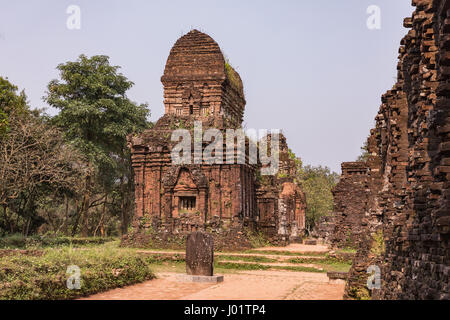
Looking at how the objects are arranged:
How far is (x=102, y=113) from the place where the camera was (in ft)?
108

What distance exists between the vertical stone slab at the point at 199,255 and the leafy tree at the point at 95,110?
18965mm

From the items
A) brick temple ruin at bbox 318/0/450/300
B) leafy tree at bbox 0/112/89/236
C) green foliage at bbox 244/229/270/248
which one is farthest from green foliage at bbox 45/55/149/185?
brick temple ruin at bbox 318/0/450/300

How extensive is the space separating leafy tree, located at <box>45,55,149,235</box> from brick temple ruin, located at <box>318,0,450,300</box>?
2376 centimetres

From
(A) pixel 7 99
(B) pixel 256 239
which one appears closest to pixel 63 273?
(B) pixel 256 239

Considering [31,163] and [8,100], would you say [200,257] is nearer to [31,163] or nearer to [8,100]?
[31,163]

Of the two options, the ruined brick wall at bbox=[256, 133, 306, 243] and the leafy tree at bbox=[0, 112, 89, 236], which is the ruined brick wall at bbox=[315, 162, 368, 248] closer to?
the ruined brick wall at bbox=[256, 133, 306, 243]

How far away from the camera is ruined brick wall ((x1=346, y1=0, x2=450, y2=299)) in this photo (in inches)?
A: 217

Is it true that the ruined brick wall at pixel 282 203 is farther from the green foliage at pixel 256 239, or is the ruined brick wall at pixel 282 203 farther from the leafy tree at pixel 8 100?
the leafy tree at pixel 8 100

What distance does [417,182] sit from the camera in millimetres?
6934

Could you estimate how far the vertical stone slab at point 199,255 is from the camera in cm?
1419

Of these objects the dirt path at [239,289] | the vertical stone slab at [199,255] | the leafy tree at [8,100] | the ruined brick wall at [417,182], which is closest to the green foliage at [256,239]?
the dirt path at [239,289]
